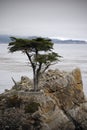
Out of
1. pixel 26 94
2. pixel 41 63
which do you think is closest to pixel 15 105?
pixel 26 94

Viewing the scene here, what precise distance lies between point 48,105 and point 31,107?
1.58m

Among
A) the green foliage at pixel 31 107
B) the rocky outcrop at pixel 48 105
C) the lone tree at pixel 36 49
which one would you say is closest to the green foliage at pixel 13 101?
the rocky outcrop at pixel 48 105

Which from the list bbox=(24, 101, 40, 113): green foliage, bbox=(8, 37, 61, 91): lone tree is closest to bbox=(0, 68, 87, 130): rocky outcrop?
bbox=(24, 101, 40, 113): green foliage

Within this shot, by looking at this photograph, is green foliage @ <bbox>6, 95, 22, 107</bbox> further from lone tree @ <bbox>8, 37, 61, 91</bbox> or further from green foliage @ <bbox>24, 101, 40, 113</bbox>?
lone tree @ <bbox>8, 37, 61, 91</bbox>

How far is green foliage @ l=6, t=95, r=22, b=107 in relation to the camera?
45.6m

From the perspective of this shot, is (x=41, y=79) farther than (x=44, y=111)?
Yes

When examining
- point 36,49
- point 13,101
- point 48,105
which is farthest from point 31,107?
point 36,49

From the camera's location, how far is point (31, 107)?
45.0m

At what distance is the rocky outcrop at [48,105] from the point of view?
44531 mm

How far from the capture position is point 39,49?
4797 cm

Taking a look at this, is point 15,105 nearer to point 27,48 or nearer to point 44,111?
point 44,111

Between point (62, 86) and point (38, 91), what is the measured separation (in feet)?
7.76

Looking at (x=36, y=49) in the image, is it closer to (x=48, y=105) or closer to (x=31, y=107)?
(x=48, y=105)

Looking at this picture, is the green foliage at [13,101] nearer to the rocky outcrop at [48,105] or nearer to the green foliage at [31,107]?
the rocky outcrop at [48,105]
